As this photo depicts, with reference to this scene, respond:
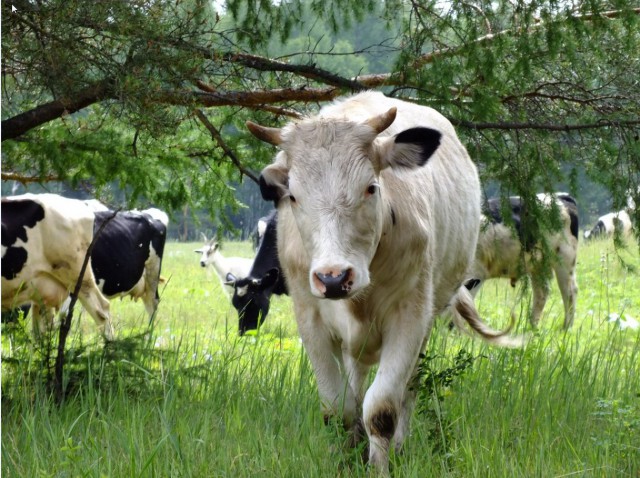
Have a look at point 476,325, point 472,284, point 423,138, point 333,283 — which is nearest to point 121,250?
point 472,284

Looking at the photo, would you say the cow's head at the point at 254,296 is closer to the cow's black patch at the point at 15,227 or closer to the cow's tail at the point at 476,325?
the cow's black patch at the point at 15,227

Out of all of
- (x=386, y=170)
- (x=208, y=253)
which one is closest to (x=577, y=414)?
(x=386, y=170)

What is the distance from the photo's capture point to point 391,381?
4746 millimetres

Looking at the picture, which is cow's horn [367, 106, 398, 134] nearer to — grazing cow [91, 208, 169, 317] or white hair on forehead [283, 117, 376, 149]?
white hair on forehead [283, 117, 376, 149]

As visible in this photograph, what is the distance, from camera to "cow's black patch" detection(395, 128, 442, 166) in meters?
4.65

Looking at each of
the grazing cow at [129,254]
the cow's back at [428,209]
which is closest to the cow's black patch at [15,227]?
the grazing cow at [129,254]

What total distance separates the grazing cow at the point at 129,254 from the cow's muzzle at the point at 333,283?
8.80 m

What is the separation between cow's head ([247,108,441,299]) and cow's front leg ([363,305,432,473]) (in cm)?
52

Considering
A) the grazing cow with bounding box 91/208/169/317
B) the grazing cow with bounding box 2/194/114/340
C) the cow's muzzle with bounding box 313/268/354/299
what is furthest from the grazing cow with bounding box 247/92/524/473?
the grazing cow with bounding box 91/208/169/317

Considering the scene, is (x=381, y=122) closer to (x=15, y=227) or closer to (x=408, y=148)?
(x=408, y=148)

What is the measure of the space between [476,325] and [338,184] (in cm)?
283

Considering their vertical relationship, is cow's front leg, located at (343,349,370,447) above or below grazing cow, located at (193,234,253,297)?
above

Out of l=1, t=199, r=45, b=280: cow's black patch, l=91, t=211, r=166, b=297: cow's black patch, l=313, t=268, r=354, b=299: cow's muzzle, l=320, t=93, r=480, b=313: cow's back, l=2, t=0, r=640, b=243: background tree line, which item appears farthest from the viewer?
l=91, t=211, r=166, b=297: cow's black patch

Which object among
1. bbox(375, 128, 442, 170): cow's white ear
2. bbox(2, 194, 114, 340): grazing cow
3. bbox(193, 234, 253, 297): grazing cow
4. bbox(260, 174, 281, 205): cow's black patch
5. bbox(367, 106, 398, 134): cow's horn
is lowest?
bbox(193, 234, 253, 297): grazing cow
